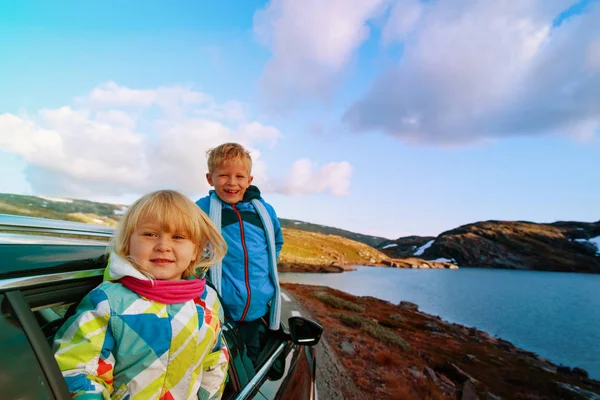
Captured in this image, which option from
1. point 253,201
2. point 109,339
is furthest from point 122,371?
point 253,201

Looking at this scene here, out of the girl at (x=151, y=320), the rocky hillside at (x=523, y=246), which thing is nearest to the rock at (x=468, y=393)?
the girl at (x=151, y=320)

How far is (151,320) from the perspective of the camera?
130 cm

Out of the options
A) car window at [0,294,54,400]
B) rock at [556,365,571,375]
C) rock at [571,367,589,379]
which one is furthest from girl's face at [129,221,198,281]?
rock at [571,367,589,379]

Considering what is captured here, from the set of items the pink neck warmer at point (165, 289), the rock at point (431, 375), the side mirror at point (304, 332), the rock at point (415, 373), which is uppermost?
the pink neck warmer at point (165, 289)

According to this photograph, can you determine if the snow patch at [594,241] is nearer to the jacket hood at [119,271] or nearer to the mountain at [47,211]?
the mountain at [47,211]

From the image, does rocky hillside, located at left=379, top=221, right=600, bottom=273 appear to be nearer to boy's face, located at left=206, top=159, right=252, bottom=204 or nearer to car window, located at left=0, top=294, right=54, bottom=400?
boy's face, located at left=206, top=159, right=252, bottom=204

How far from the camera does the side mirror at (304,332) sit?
2.34 m

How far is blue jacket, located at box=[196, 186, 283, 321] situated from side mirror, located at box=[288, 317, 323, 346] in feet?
0.91

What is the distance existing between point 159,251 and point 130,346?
420mm

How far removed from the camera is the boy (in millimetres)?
2402

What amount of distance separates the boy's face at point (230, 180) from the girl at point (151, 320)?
952 mm

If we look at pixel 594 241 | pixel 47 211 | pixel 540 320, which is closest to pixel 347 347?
pixel 540 320

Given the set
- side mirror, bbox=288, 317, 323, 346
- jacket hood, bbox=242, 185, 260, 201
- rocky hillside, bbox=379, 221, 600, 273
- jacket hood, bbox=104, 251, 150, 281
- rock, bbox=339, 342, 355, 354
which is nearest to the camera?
jacket hood, bbox=104, 251, 150, 281

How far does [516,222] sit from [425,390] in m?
197
